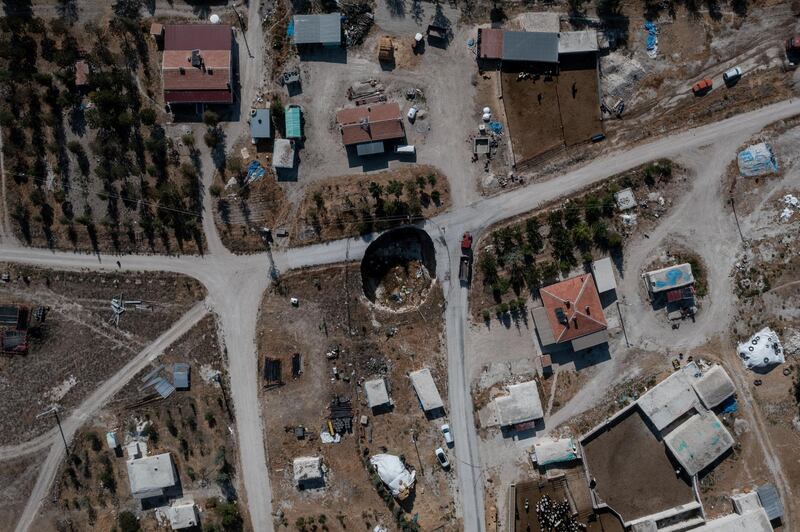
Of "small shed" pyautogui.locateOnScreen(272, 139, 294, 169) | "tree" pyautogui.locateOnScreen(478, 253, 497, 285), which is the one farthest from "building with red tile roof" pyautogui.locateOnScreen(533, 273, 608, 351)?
"small shed" pyautogui.locateOnScreen(272, 139, 294, 169)

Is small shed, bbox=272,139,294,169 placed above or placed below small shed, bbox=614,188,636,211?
above

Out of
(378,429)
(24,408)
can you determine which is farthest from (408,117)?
(24,408)

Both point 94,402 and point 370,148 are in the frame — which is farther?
point 94,402

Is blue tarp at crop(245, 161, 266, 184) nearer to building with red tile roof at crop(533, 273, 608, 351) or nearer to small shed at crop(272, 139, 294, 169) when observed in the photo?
small shed at crop(272, 139, 294, 169)

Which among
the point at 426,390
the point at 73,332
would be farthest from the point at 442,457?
the point at 73,332

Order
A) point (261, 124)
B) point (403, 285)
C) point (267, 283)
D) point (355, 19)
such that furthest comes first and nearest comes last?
point (403, 285) < point (267, 283) < point (355, 19) < point (261, 124)

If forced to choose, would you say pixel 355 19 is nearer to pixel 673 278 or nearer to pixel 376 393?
pixel 376 393

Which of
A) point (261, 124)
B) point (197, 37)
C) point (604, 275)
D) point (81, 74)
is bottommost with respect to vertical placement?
point (604, 275)

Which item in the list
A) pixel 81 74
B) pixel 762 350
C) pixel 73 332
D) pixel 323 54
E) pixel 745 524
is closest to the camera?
pixel 745 524
